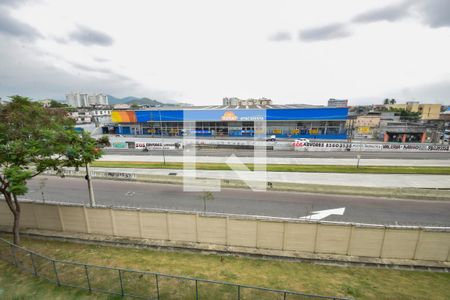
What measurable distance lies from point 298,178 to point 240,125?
43.5m

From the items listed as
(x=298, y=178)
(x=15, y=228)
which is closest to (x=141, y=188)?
(x=15, y=228)

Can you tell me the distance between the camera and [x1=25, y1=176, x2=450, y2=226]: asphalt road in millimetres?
18062

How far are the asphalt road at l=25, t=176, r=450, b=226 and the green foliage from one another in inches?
305

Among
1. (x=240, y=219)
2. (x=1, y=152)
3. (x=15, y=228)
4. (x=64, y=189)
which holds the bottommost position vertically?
(x=64, y=189)

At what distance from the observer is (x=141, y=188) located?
2517cm

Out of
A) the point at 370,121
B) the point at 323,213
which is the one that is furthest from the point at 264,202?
the point at 370,121

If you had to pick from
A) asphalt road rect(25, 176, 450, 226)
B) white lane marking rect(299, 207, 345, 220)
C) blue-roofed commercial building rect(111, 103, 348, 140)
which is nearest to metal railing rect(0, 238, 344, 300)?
asphalt road rect(25, 176, 450, 226)

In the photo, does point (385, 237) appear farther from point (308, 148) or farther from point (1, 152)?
point (308, 148)

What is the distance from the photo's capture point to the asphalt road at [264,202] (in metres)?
18.1

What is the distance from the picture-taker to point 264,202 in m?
20.8

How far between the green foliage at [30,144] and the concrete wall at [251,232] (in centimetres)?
349

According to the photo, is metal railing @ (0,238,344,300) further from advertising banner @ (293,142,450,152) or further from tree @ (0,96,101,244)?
advertising banner @ (293,142,450,152)

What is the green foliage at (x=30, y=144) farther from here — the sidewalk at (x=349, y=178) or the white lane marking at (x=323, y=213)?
the white lane marking at (x=323, y=213)

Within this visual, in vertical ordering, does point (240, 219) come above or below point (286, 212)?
above
